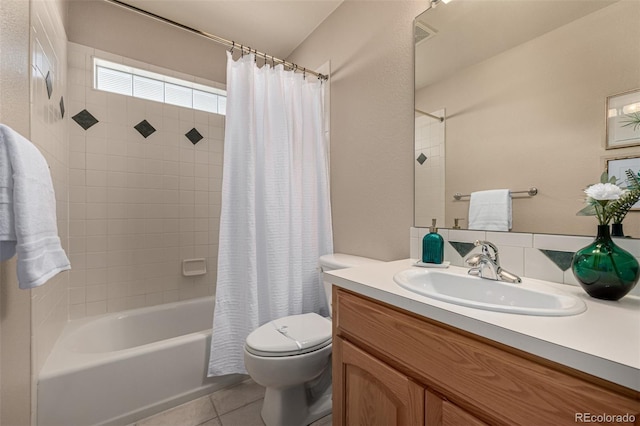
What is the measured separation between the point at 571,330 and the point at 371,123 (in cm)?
139

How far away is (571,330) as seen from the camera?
530mm

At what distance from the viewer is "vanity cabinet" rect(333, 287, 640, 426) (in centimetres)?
46

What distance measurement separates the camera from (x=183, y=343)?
4.95ft

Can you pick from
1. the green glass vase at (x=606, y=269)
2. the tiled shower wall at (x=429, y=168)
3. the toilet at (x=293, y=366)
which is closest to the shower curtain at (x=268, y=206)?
the toilet at (x=293, y=366)

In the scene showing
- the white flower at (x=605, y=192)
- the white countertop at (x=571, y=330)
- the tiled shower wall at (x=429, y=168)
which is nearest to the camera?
Result: the white countertop at (x=571, y=330)

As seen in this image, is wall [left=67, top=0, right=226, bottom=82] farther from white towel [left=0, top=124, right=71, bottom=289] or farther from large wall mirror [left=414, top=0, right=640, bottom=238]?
large wall mirror [left=414, top=0, right=640, bottom=238]

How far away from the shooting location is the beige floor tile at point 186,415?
138cm

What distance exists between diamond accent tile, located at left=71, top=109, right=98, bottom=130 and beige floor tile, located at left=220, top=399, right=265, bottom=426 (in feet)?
6.74

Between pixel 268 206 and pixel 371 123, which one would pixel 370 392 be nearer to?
pixel 268 206

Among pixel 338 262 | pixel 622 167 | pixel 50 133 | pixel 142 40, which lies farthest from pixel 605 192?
pixel 142 40

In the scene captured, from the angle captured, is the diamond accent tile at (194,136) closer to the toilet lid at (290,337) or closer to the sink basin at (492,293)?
the toilet lid at (290,337)

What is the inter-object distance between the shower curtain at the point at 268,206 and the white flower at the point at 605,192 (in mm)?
1355

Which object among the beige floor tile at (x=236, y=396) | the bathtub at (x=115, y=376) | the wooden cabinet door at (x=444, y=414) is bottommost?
the beige floor tile at (x=236, y=396)

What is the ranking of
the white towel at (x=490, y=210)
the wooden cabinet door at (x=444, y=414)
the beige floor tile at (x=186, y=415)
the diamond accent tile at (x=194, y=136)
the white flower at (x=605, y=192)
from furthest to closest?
the diamond accent tile at (x=194, y=136)
the beige floor tile at (x=186, y=415)
the white towel at (x=490, y=210)
the white flower at (x=605, y=192)
the wooden cabinet door at (x=444, y=414)
